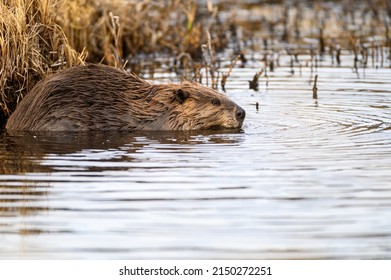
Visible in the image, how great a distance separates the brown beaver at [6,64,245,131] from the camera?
7363 millimetres

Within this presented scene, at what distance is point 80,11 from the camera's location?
11172 millimetres

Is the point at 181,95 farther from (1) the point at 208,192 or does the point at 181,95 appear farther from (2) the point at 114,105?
(1) the point at 208,192

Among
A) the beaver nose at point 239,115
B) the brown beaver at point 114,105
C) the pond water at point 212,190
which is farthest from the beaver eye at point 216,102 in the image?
the pond water at point 212,190

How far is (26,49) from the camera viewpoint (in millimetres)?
7789

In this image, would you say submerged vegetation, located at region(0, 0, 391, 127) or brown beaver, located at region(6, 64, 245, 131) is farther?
submerged vegetation, located at region(0, 0, 391, 127)

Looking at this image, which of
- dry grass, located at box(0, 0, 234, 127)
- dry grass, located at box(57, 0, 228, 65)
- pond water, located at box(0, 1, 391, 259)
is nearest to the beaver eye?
pond water, located at box(0, 1, 391, 259)

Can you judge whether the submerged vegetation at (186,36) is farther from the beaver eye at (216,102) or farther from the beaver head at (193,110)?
the beaver eye at (216,102)

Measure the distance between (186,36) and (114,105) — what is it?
4.85 metres

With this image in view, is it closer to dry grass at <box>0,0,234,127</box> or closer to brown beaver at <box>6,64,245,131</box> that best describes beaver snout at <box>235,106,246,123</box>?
brown beaver at <box>6,64,245,131</box>

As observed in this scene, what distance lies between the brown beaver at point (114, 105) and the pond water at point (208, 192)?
0.51 ft

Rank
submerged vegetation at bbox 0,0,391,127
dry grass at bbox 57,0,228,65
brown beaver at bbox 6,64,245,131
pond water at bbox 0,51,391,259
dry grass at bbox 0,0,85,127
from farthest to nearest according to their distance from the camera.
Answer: dry grass at bbox 57,0,228,65 → submerged vegetation at bbox 0,0,391,127 → dry grass at bbox 0,0,85,127 → brown beaver at bbox 6,64,245,131 → pond water at bbox 0,51,391,259

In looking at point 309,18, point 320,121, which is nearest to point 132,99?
point 320,121

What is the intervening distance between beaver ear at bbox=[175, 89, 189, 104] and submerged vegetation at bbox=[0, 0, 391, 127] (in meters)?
0.93
